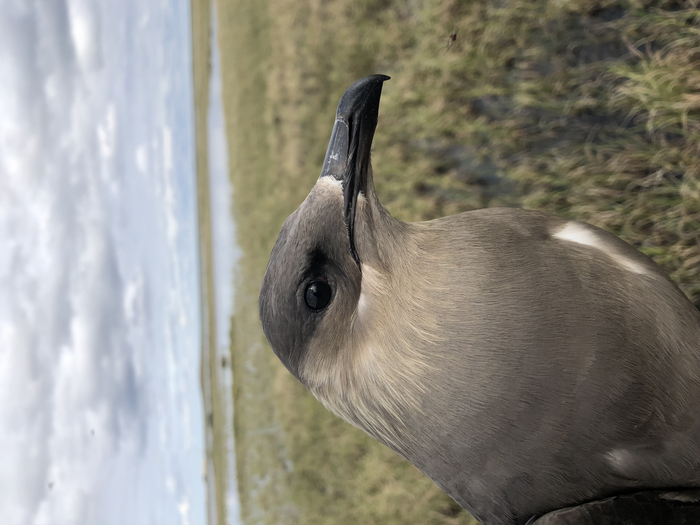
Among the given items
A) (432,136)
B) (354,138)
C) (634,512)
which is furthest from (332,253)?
(432,136)

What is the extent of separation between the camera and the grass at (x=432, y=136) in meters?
2.14

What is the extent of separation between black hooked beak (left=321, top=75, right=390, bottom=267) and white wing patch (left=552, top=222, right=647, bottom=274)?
70 centimetres

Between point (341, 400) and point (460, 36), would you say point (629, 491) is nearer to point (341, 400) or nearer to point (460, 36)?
point (341, 400)

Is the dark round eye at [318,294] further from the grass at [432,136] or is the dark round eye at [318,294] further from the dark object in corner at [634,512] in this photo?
the grass at [432,136]

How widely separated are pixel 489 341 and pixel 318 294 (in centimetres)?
54

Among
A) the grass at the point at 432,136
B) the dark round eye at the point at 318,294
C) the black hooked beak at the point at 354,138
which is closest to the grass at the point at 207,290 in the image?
the grass at the point at 432,136

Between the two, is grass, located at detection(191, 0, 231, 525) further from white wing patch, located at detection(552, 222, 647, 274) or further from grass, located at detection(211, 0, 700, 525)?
white wing patch, located at detection(552, 222, 647, 274)

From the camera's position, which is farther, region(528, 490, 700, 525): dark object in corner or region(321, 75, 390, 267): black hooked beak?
region(321, 75, 390, 267): black hooked beak

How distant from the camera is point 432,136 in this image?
321 centimetres

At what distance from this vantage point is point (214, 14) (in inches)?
231

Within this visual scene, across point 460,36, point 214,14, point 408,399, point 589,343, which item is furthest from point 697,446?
point 214,14

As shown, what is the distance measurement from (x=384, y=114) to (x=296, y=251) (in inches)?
88.7

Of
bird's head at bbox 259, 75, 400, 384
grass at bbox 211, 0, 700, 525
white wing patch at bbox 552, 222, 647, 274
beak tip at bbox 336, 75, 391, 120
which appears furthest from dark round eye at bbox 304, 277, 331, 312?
grass at bbox 211, 0, 700, 525

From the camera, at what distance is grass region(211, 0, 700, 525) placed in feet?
7.03
